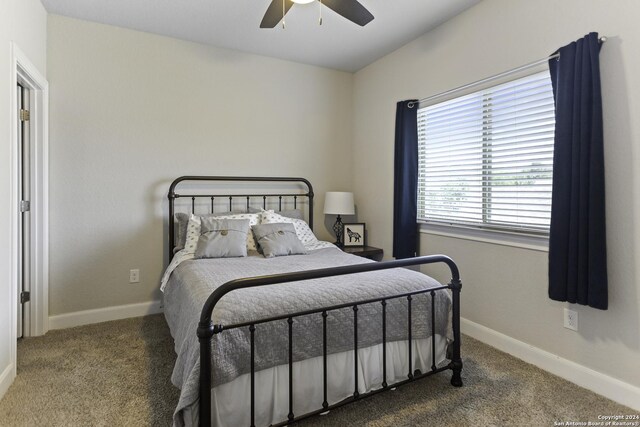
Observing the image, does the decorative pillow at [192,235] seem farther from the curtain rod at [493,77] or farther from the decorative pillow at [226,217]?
the curtain rod at [493,77]

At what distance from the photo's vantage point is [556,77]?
2.09 metres

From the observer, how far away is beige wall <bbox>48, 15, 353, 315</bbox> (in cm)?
286

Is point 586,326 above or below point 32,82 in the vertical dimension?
below

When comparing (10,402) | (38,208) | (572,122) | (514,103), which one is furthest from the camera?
(38,208)

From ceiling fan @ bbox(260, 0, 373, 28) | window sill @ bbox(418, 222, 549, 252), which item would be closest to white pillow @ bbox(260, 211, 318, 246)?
window sill @ bbox(418, 222, 549, 252)

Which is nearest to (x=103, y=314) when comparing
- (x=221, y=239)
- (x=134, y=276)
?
(x=134, y=276)

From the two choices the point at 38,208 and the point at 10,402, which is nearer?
the point at 10,402

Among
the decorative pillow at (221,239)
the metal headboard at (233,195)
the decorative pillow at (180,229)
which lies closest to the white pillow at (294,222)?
the decorative pillow at (221,239)

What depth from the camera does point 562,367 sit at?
2139 millimetres

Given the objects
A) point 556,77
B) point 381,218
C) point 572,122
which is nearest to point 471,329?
point 381,218

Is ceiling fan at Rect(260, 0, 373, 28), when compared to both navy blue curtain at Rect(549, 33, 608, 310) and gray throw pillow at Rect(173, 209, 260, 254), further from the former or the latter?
gray throw pillow at Rect(173, 209, 260, 254)

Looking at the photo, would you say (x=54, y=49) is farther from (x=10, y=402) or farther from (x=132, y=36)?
(x=10, y=402)

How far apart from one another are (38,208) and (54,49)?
4.17ft

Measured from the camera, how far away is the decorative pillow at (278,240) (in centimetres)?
278
